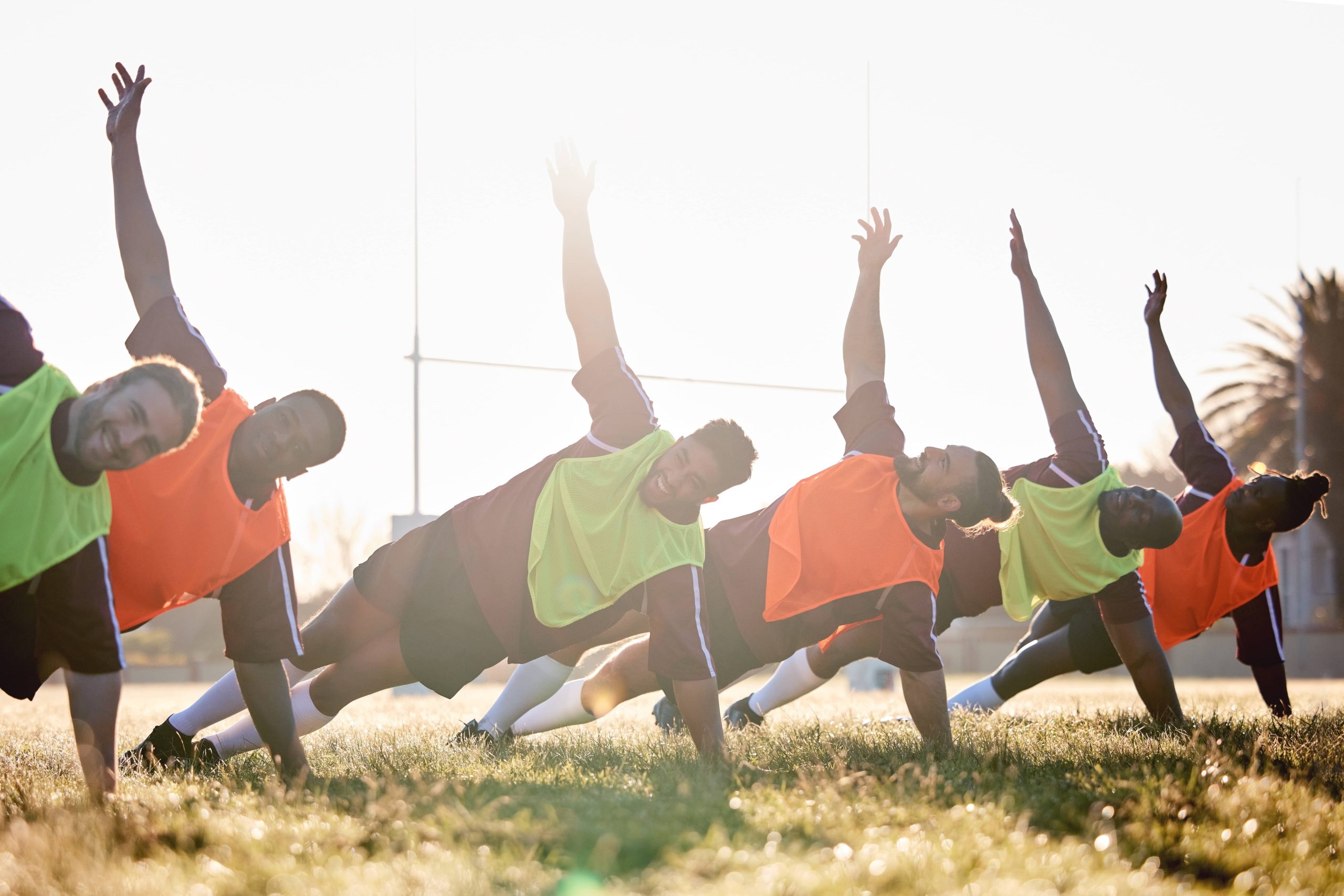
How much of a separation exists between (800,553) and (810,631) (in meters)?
0.47

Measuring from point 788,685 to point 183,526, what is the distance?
389cm

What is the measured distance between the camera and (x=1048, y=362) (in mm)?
6234

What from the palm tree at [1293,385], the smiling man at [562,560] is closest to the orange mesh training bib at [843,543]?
the smiling man at [562,560]

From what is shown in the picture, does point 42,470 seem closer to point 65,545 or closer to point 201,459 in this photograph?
point 65,545

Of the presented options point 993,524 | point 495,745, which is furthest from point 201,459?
point 993,524

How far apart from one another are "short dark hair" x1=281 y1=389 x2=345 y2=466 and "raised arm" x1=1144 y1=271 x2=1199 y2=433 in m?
5.12

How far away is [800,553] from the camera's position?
5.12 m

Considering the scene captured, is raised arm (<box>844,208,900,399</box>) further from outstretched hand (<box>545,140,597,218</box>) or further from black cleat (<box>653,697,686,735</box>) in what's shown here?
black cleat (<box>653,697,686,735</box>)

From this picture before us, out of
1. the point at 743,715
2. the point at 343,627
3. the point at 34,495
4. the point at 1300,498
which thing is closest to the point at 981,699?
the point at 743,715

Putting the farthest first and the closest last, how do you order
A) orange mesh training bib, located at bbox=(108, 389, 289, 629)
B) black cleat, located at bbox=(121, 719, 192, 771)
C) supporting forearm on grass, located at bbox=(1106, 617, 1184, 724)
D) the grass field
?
supporting forearm on grass, located at bbox=(1106, 617, 1184, 724), black cleat, located at bbox=(121, 719, 192, 771), orange mesh training bib, located at bbox=(108, 389, 289, 629), the grass field

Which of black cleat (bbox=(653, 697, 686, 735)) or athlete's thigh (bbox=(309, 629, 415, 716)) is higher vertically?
athlete's thigh (bbox=(309, 629, 415, 716))

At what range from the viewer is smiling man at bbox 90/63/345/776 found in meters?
3.92

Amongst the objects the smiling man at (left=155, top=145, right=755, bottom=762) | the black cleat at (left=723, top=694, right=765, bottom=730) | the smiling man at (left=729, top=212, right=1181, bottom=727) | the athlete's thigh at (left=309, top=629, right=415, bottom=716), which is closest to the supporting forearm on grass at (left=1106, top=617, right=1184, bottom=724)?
the smiling man at (left=729, top=212, right=1181, bottom=727)

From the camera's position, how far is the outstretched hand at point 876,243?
562 centimetres
